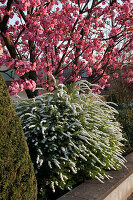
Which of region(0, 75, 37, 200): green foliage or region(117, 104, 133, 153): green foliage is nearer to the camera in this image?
region(0, 75, 37, 200): green foliage

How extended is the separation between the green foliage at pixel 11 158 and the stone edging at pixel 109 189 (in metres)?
0.71

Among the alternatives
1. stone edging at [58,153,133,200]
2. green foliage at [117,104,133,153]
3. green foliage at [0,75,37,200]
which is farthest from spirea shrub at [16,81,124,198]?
green foliage at [117,104,133,153]

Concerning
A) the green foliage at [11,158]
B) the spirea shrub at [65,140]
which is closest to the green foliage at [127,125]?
the spirea shrub at [65,140]

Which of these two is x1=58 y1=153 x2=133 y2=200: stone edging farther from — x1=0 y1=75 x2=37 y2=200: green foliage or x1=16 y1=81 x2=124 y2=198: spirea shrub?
x1=0 y1=75 x2=37 y2=200: green foliage

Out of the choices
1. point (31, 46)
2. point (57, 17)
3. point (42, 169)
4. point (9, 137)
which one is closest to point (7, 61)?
point (31, 46)

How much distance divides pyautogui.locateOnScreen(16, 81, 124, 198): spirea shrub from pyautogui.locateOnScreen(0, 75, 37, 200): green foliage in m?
0.56

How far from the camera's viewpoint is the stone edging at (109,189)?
90.4 inches

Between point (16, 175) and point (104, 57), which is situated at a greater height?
point (104, 57)

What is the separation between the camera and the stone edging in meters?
2.29

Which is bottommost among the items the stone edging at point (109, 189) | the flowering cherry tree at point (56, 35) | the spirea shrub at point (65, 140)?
the stone edging at point (109, 189)

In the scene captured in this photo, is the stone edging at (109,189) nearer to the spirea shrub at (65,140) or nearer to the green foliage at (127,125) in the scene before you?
the spirea shrub at (65,140)

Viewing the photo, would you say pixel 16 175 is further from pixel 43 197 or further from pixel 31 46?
pixel 31 46

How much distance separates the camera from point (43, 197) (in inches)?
92.7

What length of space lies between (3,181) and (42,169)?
3.08ft
